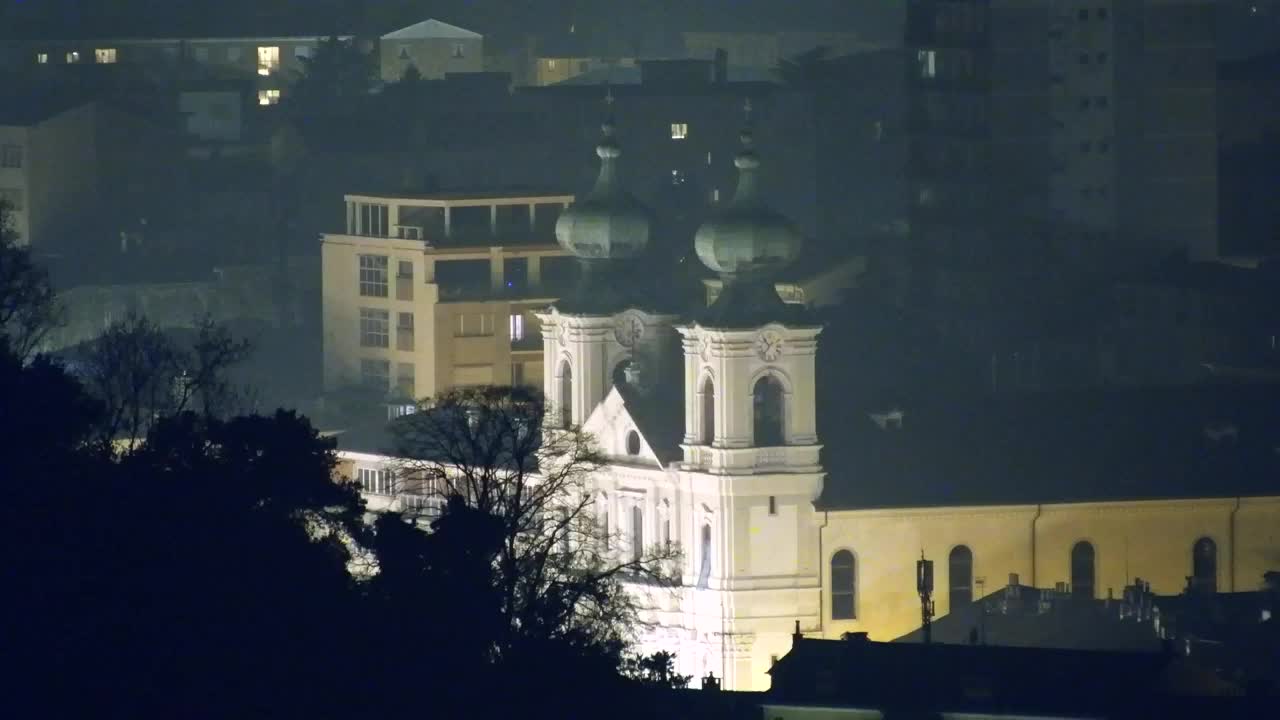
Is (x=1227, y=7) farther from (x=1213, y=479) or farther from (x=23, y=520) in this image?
(x=23, y=520)

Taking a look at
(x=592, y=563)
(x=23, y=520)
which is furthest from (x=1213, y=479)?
(x=23, y=520)

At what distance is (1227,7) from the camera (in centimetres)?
14062

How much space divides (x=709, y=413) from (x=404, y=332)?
29029 millimetres

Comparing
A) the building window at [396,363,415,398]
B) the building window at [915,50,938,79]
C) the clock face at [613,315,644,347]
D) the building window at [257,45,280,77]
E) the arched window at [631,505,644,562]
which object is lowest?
the arched window at [631,505,644,562]

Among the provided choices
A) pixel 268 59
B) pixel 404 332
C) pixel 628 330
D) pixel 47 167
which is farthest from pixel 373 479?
pixel 268 59

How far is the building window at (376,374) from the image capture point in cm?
12119

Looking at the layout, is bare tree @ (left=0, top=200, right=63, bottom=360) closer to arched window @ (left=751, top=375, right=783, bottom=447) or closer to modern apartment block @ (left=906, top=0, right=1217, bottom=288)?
arched window @ (left=751, top=375, right=783, bottom=447)

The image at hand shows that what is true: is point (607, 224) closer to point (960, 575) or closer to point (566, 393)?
point (566, 393)

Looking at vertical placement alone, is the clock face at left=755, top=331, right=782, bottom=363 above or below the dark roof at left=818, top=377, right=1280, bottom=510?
above

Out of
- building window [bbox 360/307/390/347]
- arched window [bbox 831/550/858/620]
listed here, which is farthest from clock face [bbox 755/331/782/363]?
building window [bbox 360/307/390/347]

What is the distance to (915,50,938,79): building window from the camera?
125m

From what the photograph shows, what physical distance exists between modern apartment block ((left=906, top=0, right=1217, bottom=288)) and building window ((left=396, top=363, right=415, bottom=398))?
10.0m

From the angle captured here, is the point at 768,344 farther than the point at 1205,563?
No

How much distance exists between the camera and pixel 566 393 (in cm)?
9562
